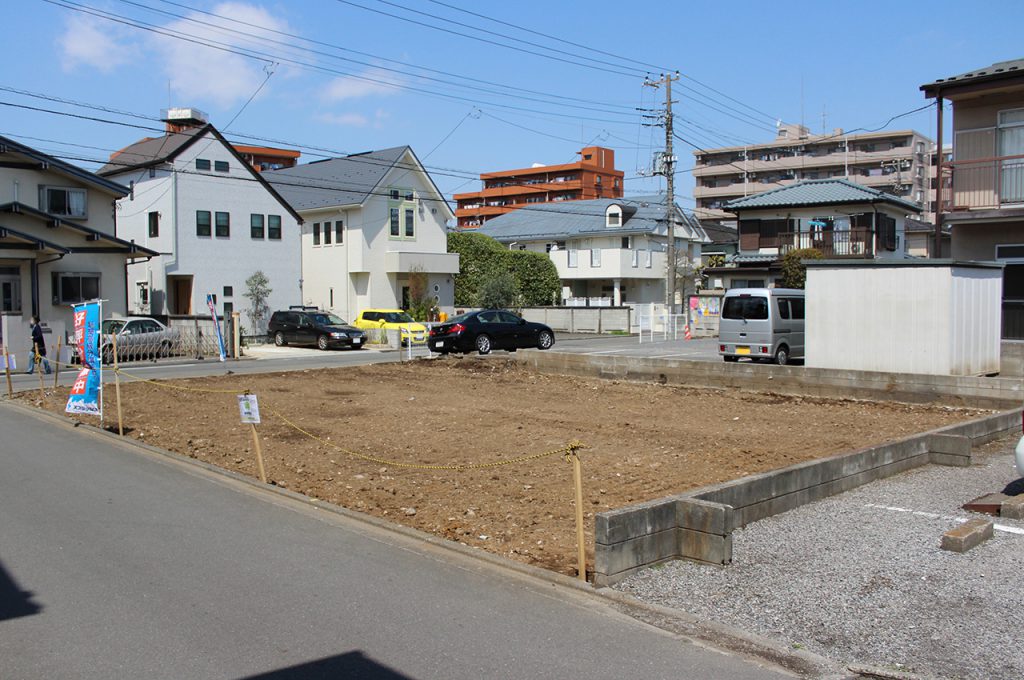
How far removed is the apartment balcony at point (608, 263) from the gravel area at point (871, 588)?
4954 cm

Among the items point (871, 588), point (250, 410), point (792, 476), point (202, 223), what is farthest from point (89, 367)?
point (202, 223)

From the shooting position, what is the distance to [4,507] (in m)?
8.73

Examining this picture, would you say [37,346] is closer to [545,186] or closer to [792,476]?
[792,476]

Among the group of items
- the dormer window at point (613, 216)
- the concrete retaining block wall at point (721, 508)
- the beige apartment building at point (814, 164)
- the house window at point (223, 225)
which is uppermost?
the beige apartment building at point (814, 164)

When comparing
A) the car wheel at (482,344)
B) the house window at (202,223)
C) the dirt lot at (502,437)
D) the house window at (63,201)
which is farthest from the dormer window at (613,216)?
the dirt lot at (502,437)

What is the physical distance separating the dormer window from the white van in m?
34.4

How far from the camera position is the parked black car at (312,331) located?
1347 inches

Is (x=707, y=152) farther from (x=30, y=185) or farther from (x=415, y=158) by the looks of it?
(x=30, y=185)

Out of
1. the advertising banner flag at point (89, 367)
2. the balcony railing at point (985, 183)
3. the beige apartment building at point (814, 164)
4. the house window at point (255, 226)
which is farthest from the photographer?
the beige apartment building at point (814, 164)

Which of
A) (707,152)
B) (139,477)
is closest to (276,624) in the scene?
(139,477)

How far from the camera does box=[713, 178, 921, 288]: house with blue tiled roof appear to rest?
41.2 meters


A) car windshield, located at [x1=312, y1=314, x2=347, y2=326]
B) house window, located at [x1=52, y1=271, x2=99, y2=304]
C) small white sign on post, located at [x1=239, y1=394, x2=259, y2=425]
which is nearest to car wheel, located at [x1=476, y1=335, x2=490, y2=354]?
car windshield, located at [x1=312, y1=314, x2=347, y2=326]

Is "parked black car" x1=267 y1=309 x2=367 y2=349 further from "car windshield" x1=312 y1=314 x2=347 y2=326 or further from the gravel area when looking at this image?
the gravel area

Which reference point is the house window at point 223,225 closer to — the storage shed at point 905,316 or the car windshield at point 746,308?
the car windshield at point 746,308
